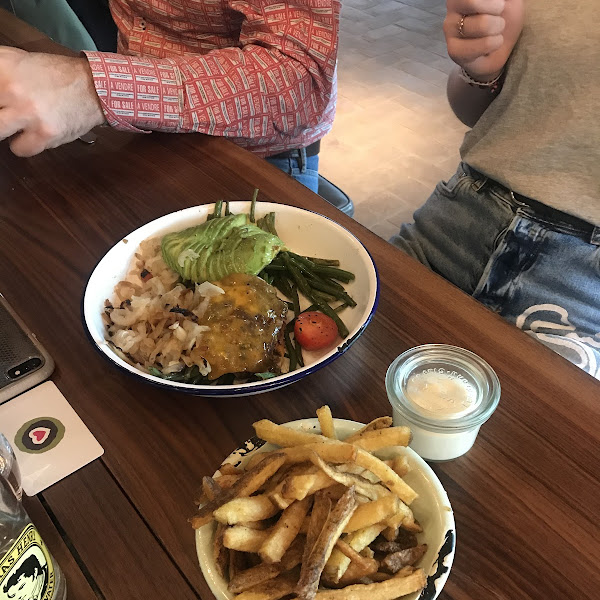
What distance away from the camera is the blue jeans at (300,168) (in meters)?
1.66

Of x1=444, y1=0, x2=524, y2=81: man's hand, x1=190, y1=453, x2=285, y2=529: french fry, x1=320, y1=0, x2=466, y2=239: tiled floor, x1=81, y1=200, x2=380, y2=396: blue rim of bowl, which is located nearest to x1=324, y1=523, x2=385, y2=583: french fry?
x1=190, y1=453, x2=285, y2=529: french fry

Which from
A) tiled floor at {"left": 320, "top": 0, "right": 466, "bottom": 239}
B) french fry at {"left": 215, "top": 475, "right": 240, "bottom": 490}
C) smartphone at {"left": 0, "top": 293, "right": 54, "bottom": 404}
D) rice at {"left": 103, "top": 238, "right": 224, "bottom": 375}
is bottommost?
tiled floor at {"left": 320, "top": 0, "right": 466, "bottom": 239}

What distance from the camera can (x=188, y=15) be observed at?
4.96 ft

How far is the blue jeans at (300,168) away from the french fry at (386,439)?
108 cm

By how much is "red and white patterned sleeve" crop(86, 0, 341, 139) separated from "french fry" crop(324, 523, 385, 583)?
1040 mm

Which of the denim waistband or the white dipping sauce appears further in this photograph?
the denim waistband

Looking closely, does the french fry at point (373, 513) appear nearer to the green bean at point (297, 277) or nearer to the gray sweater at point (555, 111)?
the green bean at point (297, 277)

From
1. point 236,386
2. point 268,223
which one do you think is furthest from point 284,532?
point 268,223

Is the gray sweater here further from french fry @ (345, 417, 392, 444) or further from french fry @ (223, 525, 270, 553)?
french fry @ (223, 525, 270, 553)

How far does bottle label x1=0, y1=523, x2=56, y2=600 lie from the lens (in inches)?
21.9

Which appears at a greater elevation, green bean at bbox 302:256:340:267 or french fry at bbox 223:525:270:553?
french fry at bbox 223:525:270:553

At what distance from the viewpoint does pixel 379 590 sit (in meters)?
0.56

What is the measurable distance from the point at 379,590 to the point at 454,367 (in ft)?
1.15

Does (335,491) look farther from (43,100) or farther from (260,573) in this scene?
(43,100)
